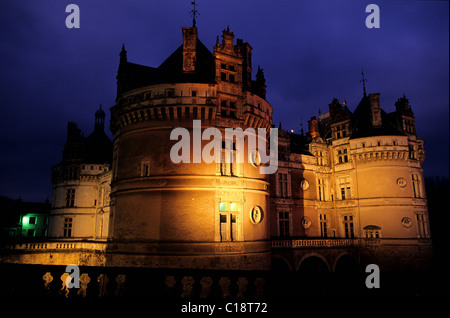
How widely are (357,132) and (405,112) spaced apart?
5012mm

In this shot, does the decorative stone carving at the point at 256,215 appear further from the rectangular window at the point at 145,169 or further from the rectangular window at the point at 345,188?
the rectangular window at the point at 345,188

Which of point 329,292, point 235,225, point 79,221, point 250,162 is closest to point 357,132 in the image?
point 250,162

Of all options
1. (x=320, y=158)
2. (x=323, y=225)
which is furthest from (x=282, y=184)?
(x=323, y=225)

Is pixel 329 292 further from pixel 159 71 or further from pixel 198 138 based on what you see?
pixel 159 71

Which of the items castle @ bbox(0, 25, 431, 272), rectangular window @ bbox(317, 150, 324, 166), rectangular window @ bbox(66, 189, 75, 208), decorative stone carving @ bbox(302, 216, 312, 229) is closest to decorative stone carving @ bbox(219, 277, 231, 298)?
castle @ bbox(0, 25, 431, 272)

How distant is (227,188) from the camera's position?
18609 mm

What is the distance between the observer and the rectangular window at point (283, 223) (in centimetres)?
2875

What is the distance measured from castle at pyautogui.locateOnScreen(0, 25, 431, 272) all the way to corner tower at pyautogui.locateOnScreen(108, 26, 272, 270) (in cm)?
7

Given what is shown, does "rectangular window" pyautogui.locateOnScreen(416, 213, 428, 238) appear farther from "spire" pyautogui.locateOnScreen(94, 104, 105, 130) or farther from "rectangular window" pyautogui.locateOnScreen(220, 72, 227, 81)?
"spire" pyautogui.locateOnScreen(94, 104, 105, 130)

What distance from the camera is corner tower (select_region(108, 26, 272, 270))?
57.3 feet

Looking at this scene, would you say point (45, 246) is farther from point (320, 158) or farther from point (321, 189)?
point (320, 158)

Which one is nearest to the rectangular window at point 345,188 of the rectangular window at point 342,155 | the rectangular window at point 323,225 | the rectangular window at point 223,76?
the rectangular window at point 342,155

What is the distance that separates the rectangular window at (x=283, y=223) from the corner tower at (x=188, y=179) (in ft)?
27.1
